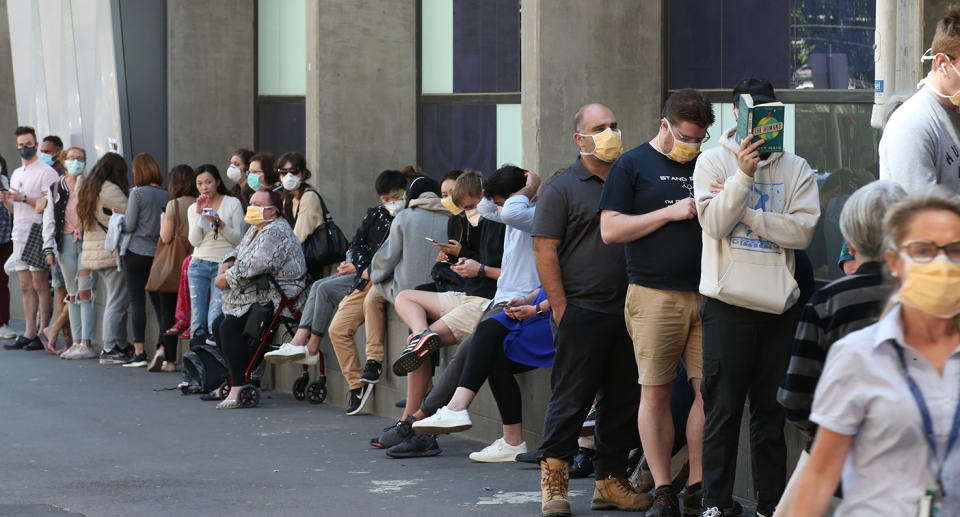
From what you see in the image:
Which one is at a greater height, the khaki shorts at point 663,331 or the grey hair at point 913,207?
the grey hair at point 913,207

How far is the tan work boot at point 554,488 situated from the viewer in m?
7.12

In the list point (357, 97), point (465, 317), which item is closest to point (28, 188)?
point (357, 97)

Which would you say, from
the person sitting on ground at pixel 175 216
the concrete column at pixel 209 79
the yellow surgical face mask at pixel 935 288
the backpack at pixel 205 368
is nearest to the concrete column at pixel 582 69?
the backpack at pixel 205 368

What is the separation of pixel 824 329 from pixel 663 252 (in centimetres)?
273

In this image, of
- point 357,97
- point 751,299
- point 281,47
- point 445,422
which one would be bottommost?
point 445,422

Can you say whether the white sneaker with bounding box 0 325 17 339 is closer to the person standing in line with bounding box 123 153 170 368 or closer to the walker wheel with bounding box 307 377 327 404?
the person standing in line with bounding box 123 153 170 368

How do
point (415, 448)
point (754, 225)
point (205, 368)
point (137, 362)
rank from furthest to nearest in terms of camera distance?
point (137, 362) → point (205, 368) → point (415, 448) → point (754, 225)

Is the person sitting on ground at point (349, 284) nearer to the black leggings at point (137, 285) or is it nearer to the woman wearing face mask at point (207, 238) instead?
the woman wearing face mask at point (207, 238)

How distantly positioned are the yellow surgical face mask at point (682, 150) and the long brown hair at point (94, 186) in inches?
355

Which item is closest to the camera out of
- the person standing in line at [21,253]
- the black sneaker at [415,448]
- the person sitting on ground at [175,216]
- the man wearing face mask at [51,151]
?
the black sneaker at [415,448]

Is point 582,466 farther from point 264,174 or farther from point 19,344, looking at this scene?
point 19,344

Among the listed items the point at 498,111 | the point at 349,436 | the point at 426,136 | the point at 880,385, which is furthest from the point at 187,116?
the point at 880,385

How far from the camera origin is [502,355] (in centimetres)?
868

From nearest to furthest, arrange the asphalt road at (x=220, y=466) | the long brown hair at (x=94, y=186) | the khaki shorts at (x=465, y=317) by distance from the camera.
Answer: the asphalt road at (x=220, y=466) < the khaki shorts at (x=465, y=317) < the long brown hair at (x=94, y=186)
